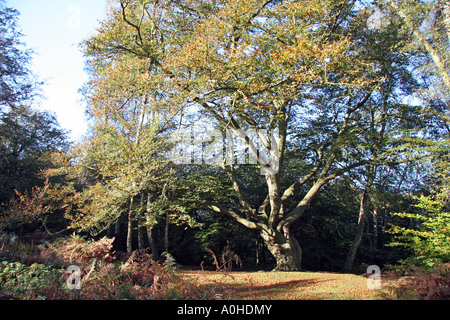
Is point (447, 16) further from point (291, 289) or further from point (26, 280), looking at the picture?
point (26, 280)

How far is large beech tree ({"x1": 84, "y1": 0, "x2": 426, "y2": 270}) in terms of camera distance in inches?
297

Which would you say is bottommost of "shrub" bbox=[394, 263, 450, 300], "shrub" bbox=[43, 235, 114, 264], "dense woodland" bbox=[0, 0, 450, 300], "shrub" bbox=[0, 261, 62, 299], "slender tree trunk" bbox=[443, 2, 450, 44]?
"shrub" bbox=[394, 263, 450, 300]

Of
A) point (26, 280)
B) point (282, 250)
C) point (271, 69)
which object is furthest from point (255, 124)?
point (26, 280)

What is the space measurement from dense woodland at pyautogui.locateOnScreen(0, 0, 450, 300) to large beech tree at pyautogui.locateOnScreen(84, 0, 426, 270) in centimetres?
6

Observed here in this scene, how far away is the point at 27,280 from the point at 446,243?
369 inches

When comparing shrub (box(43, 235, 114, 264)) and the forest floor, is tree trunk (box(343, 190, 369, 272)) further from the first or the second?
shrub (box(43, 235, 114, 264))

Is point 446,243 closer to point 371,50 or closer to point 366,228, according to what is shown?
point 371,50

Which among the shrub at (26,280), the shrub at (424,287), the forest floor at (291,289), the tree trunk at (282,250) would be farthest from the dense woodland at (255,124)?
the shrub at (424,287)

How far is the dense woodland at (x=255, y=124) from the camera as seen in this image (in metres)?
7.85

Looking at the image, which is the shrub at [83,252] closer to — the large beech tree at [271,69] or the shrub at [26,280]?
the shrub at [26,280]

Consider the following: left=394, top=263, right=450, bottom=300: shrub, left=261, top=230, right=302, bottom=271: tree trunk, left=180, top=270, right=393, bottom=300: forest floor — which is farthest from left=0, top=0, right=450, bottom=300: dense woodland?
left=394, top=263, right=450, bottom=300: shrub

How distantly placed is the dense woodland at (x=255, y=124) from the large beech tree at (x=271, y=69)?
0.20 feet

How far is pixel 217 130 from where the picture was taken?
39.3 feet
